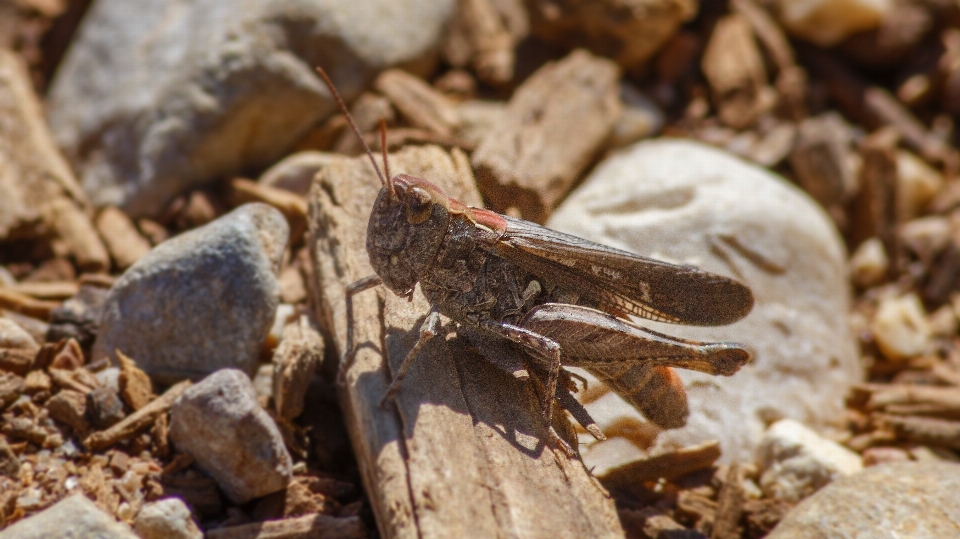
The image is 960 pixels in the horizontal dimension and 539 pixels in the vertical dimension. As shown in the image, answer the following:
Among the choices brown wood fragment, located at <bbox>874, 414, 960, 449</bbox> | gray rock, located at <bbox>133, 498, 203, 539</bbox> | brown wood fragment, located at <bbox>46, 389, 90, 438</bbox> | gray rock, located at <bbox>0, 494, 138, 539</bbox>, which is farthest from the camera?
brown wood fragment, located at <bbox>874, 414, 960, 449</bbox>

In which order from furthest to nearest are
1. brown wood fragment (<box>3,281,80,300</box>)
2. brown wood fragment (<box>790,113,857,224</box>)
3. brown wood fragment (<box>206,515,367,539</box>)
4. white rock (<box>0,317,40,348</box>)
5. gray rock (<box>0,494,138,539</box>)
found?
brown wood fragment (<box>790,113,857,224</box>) < brown wood fragment (<box>3,281,80,300</box>) < white rock (<box>0,317,40,348</box>) < brown wood fragment (<box>206,515,367,539</box>) < gray rock (<box>0,494,138,539</box>)

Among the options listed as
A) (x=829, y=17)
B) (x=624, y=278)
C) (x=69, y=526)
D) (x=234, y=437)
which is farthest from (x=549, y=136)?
(x=829, y=17)

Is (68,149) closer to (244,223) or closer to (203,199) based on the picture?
(203,199)

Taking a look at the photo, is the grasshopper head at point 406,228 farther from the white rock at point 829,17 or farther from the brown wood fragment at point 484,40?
the white rock at point 829,17

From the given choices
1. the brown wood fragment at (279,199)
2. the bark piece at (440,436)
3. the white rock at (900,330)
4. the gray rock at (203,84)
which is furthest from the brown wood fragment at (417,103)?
the white rock at (900,330)

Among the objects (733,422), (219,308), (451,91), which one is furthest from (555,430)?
(451,91)

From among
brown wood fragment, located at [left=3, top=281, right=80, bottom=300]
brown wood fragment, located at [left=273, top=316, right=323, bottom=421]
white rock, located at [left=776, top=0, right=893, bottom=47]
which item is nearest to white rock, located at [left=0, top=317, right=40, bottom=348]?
brown wood fragment, located at [left=3, top=281, right=80, bottom=300]

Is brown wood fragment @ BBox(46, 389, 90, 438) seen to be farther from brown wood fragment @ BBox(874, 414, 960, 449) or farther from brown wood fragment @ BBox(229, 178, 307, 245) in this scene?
brown wood fragment @ BBox(874, 414, 960, 449)
